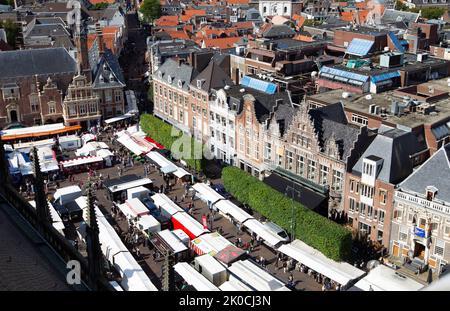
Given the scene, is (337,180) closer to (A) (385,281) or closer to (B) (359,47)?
(A) (385,281)

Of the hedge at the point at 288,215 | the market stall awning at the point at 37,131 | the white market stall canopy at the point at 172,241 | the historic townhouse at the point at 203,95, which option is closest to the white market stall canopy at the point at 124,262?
the white market stall canopy at the point at 172,241

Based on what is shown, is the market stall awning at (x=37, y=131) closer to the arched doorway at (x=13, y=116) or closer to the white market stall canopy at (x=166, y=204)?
the arched doorway at (x=13, y=116)

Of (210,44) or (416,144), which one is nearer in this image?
(416,144)

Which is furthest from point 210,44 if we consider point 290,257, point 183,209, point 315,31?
point 290,257

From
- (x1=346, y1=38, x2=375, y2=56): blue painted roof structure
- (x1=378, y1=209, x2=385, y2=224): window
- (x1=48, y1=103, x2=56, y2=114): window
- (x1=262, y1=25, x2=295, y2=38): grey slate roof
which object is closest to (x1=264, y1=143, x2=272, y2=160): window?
(x1=378, y1=209, x2=385, y2=224): window

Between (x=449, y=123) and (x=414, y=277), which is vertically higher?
(x=449, y=123)
